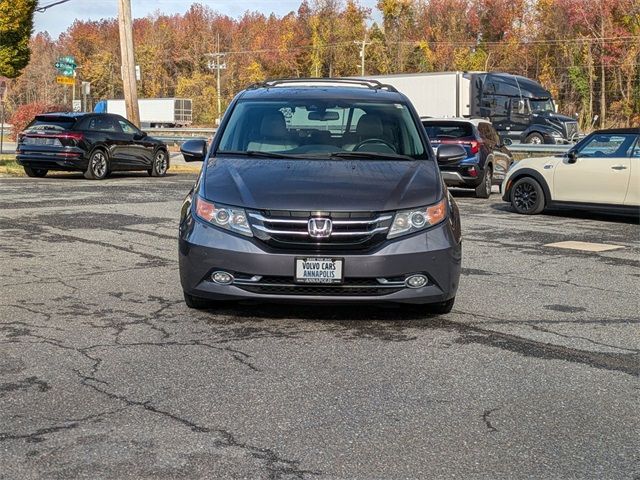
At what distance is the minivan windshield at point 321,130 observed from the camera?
25.1 ft

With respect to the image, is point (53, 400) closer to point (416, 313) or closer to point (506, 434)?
point (506, 434)

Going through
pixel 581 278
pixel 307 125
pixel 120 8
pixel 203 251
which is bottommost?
pixel 581 278

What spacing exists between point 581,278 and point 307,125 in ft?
10.6

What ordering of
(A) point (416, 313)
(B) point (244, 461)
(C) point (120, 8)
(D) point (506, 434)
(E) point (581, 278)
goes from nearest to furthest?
(B) point (244, 461), (D) point (506, 434), (A) point (416, 313), (E) point (581, 278), (C) point (120, 8)

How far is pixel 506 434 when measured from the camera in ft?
14.7

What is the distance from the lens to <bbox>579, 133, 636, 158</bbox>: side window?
47.5ft

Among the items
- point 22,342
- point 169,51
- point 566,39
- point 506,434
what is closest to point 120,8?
point 22,342

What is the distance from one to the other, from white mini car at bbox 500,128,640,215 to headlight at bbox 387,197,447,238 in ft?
27.6

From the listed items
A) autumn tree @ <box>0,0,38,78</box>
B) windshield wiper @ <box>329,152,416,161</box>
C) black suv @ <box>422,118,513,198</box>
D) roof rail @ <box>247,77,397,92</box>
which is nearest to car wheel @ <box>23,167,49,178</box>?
autumn tree @ <box>0,0,38,78</box>

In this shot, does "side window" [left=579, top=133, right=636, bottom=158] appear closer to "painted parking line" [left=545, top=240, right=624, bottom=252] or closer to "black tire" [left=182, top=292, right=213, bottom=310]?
"painted parking line" [left=545, top=240, right=624, bottom=252]

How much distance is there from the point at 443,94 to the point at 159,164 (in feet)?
49.2

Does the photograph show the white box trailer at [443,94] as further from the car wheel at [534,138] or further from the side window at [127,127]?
the side window at [127,127]

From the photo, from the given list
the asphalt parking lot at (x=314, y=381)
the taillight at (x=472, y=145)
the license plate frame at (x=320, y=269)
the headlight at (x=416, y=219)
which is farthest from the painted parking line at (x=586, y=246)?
the taillight at (x=472, y=145)

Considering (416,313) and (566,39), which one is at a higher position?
(566,39)
